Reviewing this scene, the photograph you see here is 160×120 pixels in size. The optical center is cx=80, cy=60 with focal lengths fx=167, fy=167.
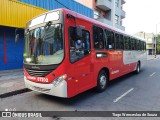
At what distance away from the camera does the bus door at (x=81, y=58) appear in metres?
5.42

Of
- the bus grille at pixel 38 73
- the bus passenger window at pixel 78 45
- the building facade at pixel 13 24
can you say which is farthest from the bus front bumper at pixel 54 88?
the building facade at pixel 13 24

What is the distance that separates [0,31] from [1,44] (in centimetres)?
Result: 91

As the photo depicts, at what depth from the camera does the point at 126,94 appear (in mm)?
6992

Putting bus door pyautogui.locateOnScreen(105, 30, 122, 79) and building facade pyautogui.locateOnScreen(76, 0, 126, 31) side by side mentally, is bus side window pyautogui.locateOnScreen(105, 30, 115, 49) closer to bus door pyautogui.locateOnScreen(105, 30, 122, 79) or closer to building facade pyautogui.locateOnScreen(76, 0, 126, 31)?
bus door pyautogui.locateOnScreen(105, 30, 122, 79)

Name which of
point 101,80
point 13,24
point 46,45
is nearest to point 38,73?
point 46,45

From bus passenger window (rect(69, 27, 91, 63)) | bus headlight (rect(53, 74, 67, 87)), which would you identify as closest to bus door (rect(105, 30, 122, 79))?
bus passenger window (rect(69, 27, 91, 63))

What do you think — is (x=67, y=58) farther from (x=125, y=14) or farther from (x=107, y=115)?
(x=125, y=14)

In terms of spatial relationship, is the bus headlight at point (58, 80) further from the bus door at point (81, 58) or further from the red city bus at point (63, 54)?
the bus door at point (81, 58)

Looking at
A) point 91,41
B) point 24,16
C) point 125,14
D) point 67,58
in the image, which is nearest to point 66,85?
point 67,58

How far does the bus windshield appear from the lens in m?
5.24

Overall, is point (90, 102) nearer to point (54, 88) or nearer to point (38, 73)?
point (54, 88)

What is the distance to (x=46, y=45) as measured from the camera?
547cm

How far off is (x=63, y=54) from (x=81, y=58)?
887mm

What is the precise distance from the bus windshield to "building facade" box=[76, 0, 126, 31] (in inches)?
795
